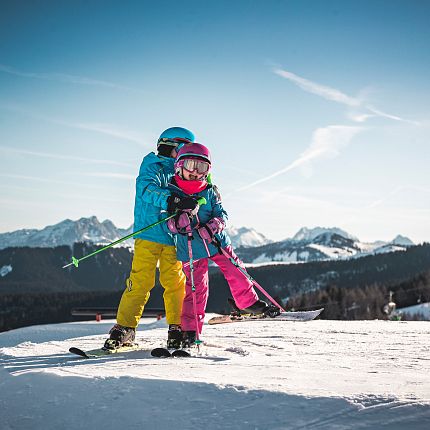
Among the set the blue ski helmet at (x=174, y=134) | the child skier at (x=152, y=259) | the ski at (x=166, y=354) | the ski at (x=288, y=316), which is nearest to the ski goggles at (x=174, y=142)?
the blue ski helmet at (x=174, y=134)

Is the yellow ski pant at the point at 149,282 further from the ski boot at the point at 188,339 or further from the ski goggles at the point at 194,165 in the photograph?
the ski goggles at the point at 194,165

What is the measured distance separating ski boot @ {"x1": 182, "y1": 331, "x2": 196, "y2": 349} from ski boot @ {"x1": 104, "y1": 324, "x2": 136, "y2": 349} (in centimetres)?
48

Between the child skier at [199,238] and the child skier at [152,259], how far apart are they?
82mm

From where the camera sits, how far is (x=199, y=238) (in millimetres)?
4312

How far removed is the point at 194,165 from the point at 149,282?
3.85 feet

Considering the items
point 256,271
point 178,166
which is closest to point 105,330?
point 178,166

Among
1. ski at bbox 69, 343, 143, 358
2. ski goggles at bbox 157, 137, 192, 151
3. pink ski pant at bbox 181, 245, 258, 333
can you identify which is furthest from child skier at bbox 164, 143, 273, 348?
ski at bbox 69, 343, 143, 358

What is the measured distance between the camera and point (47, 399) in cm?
208

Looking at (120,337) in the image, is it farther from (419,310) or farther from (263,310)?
(419,310)

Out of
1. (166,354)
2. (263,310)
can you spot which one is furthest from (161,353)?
(263,310)

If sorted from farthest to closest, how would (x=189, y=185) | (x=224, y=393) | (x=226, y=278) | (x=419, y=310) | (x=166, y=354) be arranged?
(x=419, y=310) → (x=226, y=278) → (x=189, y=185) → (x=166, y=354) → (x=224, y=393)

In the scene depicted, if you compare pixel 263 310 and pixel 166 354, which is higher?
pixel 263 310

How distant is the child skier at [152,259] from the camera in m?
3.97

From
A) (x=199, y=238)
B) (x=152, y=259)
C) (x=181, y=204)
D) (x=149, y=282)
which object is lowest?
(x=149, y=282)
